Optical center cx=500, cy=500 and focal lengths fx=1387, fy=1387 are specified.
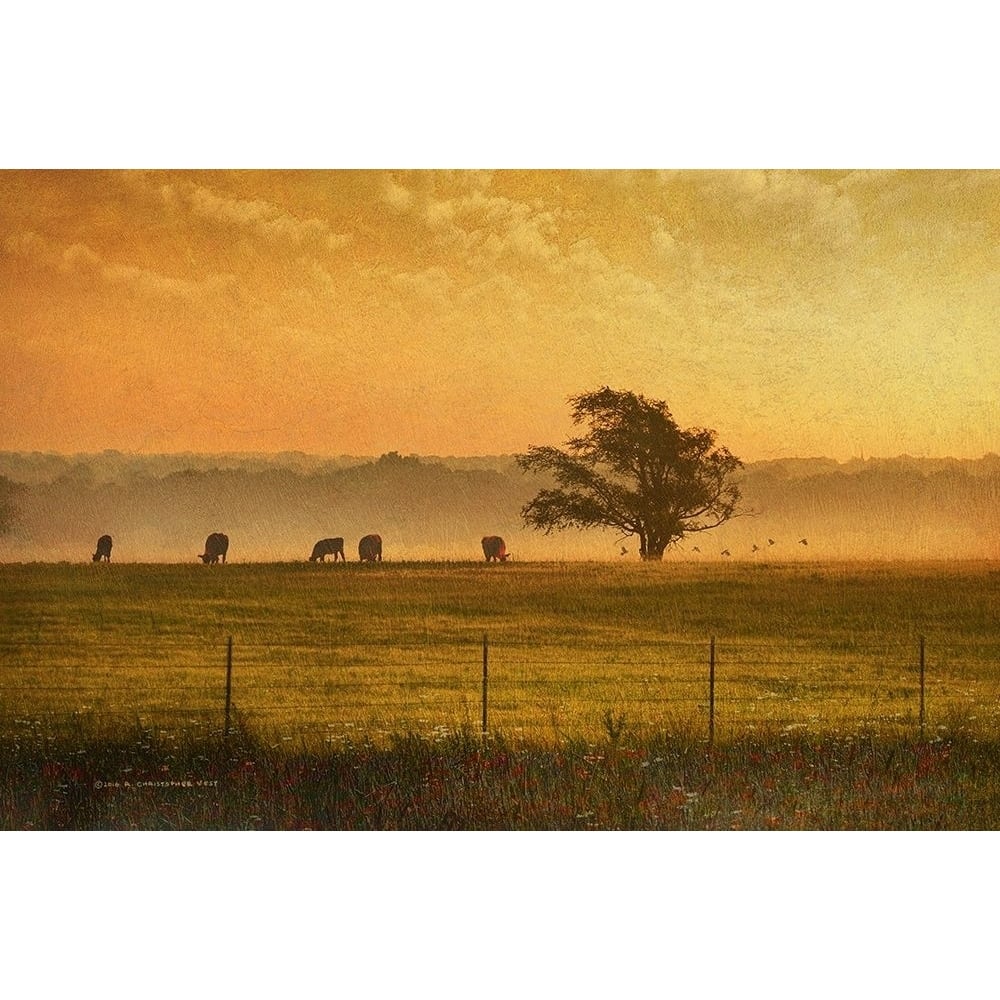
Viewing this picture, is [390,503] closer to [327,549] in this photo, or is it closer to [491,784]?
[327,549]

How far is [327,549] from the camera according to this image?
7.71m

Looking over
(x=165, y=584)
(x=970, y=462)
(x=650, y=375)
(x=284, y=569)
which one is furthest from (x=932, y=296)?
(x=165, y=584)

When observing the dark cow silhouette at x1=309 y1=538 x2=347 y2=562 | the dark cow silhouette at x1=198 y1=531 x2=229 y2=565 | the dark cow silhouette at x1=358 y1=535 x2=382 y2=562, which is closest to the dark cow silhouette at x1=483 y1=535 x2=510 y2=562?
the dark cow silhouette at x1=358 y1=535 x2=382 y2=562

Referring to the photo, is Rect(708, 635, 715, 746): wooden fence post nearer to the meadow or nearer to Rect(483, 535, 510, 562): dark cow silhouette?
the meadow

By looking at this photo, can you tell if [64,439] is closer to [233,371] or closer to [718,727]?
[233,371]

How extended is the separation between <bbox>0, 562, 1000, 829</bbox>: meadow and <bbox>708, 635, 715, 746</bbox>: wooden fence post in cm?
2

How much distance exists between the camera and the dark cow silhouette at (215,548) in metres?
7.76

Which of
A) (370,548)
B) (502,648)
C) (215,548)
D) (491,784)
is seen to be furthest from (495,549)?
(215,548)

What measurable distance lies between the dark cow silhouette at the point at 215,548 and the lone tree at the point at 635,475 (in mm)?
1691

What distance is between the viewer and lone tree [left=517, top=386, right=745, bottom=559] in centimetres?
775

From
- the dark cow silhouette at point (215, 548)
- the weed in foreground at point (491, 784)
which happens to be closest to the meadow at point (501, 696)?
the weed in foreground at point (491, 784)

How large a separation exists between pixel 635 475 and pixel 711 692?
4.20 ft

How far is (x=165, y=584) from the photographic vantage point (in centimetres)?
774

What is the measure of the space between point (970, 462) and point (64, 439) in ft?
16.7
